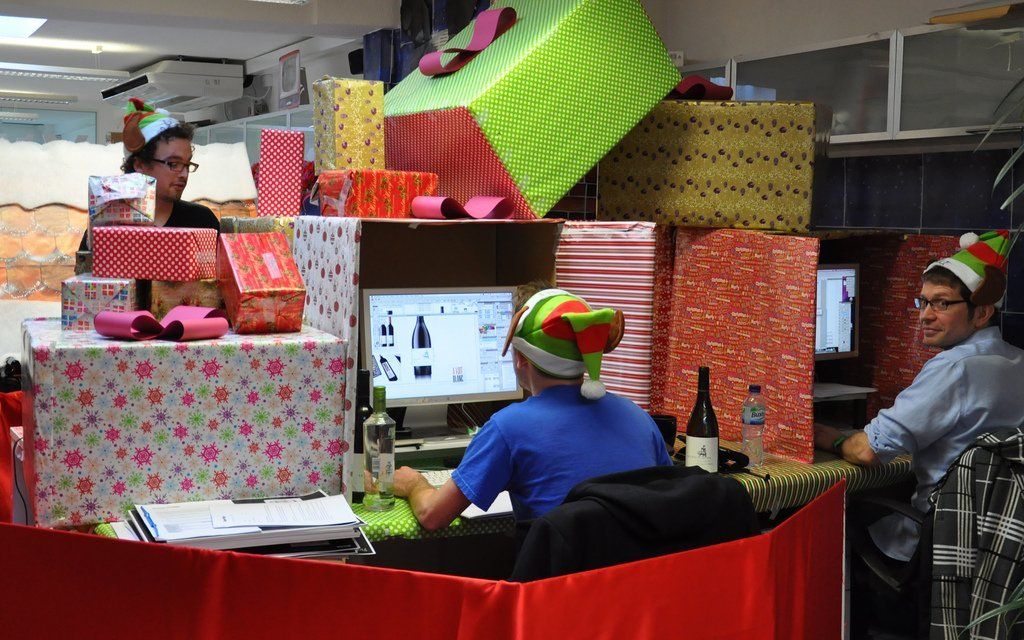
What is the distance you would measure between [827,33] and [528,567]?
3.53m

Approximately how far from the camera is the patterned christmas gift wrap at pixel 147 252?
6.77ft

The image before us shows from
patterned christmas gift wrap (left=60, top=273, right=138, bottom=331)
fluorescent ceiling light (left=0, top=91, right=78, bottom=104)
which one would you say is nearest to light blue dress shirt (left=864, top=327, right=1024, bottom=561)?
patterned christmas gift wrap (left=60, top=273, right=138, bottom=331)

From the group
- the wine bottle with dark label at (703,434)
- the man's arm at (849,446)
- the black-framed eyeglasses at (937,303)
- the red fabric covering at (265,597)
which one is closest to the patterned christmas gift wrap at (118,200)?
the red fabric covering at (265,597)

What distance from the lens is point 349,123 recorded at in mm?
2629

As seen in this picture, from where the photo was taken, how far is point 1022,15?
3.12 meters

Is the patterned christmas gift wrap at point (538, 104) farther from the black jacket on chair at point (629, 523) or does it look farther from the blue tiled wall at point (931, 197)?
the blue tiled wall at point (931, 197)

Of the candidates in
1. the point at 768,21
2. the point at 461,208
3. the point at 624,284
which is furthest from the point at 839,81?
the point at 461,208

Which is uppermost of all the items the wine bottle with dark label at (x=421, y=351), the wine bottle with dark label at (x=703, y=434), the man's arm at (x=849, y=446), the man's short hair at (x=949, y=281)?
the man's short hair at (x=949, y=281)

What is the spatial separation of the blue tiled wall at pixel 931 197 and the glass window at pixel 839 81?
13.0 inches

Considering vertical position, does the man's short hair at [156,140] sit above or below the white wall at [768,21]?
below

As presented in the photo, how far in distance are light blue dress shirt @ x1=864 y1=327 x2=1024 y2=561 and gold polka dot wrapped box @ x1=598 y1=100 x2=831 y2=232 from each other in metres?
0.55

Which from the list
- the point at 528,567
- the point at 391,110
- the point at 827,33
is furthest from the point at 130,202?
the point at 827,33

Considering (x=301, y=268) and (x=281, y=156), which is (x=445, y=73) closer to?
(x=281, y=156)

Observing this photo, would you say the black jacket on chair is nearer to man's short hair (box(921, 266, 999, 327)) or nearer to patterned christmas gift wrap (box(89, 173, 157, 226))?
patterned christmas gift wrap (box(89, 173, 157, 226))
